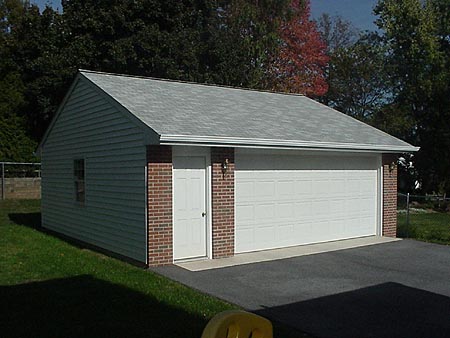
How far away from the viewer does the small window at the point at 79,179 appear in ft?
44.4

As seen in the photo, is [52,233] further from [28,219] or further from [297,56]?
[297,56]

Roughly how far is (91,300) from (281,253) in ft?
17.4

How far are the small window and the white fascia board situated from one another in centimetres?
472

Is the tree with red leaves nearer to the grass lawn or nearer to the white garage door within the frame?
the white garage door

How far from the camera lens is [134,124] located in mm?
10484

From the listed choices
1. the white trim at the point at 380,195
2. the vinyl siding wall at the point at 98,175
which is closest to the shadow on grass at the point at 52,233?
the vinyl siding wall at the point at 98,175

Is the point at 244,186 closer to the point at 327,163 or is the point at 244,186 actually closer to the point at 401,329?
the point at 327,163

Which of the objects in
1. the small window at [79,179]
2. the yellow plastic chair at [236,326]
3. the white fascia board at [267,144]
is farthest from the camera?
the small window at [79,179]

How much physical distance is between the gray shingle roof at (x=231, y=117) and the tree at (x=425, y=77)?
607 inches

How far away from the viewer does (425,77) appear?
98.1 feet

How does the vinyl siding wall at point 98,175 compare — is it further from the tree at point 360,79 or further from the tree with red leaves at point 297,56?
the tree at point 360,79

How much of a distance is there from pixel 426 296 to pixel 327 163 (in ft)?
18.3

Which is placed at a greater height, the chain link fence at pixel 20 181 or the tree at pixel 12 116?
the tree at pixel 12 116

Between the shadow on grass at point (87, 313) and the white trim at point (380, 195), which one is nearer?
the shadow on grass at point (87, 313)
